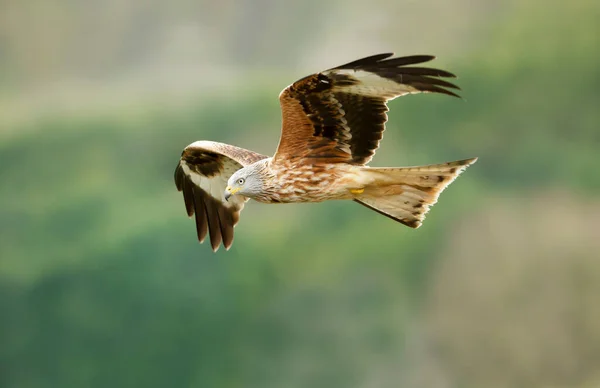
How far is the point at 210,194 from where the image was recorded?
830 cm

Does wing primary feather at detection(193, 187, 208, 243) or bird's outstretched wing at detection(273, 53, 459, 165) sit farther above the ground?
bird's outstretched wing at detection(273, 53, 459, 165)

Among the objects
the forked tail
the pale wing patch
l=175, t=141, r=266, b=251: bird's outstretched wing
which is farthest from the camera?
l=175, t=141, r=266, b=251: bird's outstretched wing

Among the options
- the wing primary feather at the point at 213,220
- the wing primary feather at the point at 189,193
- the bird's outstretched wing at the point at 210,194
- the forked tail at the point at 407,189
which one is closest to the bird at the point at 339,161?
the forked tail at the point at 407,189

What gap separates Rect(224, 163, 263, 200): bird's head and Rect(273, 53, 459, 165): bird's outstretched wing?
0.18 meters

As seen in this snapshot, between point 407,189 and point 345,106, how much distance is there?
0.83 meters

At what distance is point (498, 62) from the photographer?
1012 inches

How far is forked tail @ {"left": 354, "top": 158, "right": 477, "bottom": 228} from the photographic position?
21.4 feet

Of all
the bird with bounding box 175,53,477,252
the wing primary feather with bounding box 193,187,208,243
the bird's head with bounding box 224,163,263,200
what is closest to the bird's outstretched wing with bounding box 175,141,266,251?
the wing primary feather with bounding box 193,187,208,243

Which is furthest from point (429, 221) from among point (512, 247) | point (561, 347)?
point (561, 347)

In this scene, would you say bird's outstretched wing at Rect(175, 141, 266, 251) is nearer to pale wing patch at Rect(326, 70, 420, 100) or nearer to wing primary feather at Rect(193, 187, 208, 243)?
wing primary feather at Rect(193, 187, 208, 243)

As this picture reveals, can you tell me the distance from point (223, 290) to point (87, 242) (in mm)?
3563

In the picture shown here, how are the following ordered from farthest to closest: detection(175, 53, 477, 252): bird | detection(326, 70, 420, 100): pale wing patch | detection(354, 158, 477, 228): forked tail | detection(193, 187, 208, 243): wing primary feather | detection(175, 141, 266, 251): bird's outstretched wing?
detection(193, 187, 208, 243): wing primary feather
detection(175, 141, 266, 251): bird's outstretched wing
detection(354, 158, 477, 228): forked tail
detection(175, 53, 477, 252): bird
detection(326, 70, 420, 100): pale wing patch

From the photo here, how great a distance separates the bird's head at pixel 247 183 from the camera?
6578 millimetres

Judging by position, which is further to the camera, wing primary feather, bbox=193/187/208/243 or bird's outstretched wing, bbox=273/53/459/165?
wing primary feather, bbox=193/187/208/243
